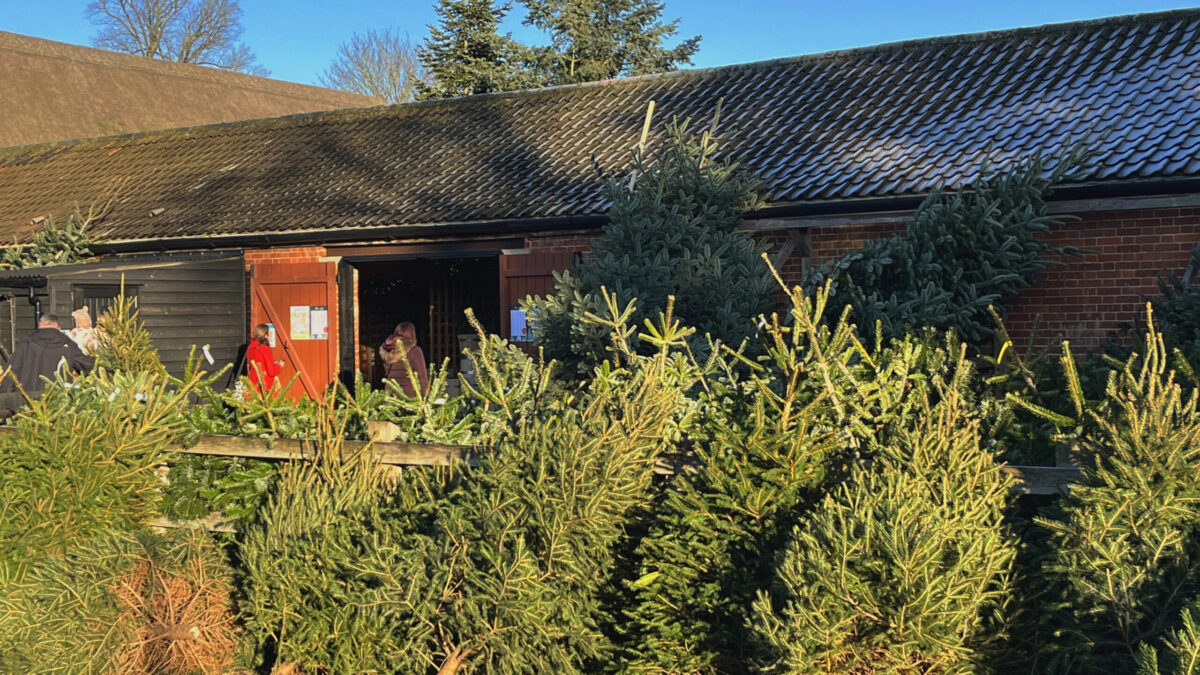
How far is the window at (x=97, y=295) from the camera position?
14.6 m

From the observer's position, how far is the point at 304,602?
15.6 feet

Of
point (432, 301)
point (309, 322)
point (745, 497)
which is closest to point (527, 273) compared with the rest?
point (309, 322)

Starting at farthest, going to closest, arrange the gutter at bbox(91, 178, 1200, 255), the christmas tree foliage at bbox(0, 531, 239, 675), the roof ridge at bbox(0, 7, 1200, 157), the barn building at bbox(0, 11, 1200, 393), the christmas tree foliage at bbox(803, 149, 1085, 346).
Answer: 1. the roof ridge at bbox(0, 7, 1200, 157)
2. the barn building at bbox(0, 11, 1200, 393)
3. the gutter at bbox(91, 178, 1200, 255)
4. the christmas tree foliage at bbox(803, 149, 1085, 346)
5. the christmas tree foliage at bbox(0, 531, 239, 675)

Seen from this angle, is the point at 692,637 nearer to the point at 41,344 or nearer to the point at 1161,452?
the point at 1161,452

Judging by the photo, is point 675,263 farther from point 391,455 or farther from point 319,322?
point 319,322

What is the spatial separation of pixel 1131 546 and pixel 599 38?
2647 cm

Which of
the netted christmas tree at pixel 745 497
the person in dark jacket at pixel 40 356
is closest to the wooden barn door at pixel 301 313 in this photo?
the person in dark jacket at pixel 40 356

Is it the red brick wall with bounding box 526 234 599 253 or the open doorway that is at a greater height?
the red brick wall with bounding box 526 234 599 253

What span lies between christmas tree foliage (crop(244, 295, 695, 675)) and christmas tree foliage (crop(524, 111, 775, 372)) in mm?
3722

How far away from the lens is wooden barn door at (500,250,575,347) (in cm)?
1361

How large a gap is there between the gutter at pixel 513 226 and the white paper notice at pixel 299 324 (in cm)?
84

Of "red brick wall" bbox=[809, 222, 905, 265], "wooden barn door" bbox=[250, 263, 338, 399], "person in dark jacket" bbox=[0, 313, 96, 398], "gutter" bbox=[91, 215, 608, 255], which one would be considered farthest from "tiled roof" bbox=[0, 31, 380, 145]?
"red brick wall" bbox=[809, 222, 905, 265]

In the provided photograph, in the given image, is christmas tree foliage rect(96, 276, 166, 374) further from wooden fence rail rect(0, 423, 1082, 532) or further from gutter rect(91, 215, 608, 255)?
gutter rect(91, 215, 608, 255)

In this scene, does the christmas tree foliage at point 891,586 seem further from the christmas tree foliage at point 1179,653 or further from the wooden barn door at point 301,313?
the wooden barn door at point 301,313
